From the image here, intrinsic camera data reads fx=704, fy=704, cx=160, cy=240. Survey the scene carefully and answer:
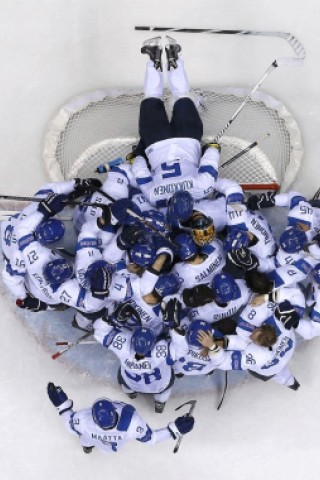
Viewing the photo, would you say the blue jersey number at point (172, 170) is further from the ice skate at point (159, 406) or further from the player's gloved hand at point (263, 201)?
the ice skate at point (159, 406)

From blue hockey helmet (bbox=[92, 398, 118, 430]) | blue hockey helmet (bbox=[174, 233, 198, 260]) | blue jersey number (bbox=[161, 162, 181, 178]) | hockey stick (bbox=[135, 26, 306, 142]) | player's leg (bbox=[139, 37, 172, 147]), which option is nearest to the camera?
blue hockey helmet (bbox=[92, 398, 118, 430])

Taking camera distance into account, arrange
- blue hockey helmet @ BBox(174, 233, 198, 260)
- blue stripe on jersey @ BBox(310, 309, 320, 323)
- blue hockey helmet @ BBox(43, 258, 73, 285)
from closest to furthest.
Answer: blue hockey helmet @ BBox(43, 258, 73, 285)
blue hockey helmet @ BBox(174, 233, 198, 260)
blue stripe on jersey @ BBox(310, 309, 320, 323)

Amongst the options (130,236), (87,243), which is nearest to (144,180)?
(130,236)

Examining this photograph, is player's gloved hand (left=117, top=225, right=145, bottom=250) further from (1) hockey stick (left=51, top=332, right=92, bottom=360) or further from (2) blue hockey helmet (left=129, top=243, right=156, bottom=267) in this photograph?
(1) hockey stick (left=51, top=332, right=92, bottom=360)

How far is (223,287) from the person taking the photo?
4453 millimetres

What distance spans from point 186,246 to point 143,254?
0.29m

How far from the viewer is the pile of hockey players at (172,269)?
14.9 feet

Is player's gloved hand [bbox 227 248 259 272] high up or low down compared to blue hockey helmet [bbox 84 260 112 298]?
up

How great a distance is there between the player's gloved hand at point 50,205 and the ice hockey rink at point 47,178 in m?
0.70

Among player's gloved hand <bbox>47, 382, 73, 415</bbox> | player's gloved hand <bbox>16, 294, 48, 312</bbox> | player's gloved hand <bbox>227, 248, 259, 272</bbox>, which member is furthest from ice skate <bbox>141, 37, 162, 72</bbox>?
player's gloved hand <bbox>47, 382, 73, 415</bbox>

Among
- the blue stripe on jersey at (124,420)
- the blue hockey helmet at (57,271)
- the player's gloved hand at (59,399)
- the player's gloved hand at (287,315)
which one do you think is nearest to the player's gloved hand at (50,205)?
the blue hockey helmet at (57,271)

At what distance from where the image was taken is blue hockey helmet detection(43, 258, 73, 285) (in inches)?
176

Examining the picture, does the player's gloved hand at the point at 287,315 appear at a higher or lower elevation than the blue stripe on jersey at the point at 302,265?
lower

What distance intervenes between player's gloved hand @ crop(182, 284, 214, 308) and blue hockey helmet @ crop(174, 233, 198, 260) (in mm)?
216
